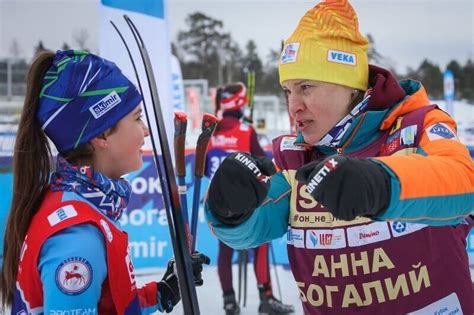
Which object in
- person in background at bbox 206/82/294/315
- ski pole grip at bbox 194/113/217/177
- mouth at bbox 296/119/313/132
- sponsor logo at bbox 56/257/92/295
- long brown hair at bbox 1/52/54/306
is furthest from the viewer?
person in background at bbox 206/82/294/315

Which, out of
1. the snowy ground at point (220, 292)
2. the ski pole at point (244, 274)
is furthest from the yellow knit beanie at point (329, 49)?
the ski pole at point (244, 274)

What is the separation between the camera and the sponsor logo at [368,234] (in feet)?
4.88

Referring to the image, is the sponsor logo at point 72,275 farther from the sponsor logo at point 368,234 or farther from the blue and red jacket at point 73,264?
the sponsor logo at point 368,234

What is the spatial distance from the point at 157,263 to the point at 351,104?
4.62 meters

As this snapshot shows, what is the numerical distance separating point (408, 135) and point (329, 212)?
0.97 ft

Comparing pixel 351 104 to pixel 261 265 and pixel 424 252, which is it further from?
pixel 261 265

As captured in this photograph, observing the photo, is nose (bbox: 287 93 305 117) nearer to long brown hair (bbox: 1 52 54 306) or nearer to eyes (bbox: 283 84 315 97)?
eyes (bbox: 283 84 315 97)

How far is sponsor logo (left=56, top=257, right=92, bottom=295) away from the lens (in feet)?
4.10

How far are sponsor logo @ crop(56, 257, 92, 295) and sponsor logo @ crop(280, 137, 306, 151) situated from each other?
27.7 inches

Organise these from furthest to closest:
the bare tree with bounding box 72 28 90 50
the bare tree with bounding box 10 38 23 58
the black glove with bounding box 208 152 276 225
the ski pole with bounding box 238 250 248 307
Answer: the bare tree with bounding box 72 28 90 50
the bare tree with bounding box 10 38 23 58
the ski pole with bounding box 238 250 248 307
the black glove with bounding box 208 152 276 225

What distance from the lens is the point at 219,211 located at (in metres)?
1.29

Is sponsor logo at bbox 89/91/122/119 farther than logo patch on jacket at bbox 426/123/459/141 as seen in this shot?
Yes

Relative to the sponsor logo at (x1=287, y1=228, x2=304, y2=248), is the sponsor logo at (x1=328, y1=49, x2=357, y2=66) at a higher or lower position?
higher

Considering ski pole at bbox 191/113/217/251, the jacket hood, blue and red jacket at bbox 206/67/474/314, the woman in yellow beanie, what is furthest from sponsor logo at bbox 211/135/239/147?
the jacket hood
